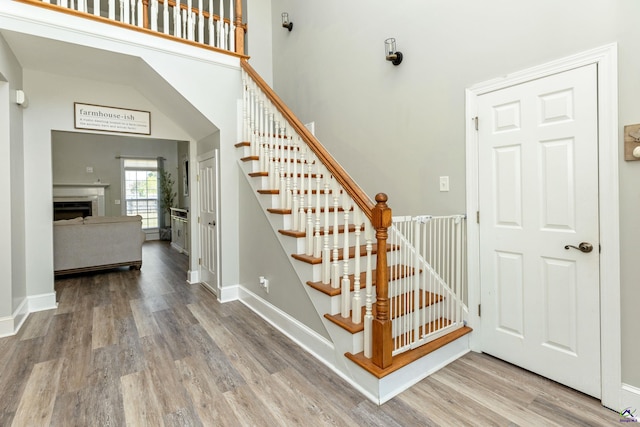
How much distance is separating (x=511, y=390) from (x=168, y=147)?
31.3 feet

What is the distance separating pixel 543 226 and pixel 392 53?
1872 millimetres

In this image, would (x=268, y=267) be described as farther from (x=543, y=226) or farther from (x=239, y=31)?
(x=239, y=31)

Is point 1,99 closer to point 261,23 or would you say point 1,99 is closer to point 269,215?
point 269,215

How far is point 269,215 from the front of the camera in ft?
9.70

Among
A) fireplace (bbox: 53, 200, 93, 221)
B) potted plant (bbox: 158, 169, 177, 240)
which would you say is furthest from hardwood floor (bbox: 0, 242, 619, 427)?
potted plant (bbox: 158, 169, 177, 240)

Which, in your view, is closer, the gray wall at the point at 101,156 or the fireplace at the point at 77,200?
the fireplace at the point at 77,200

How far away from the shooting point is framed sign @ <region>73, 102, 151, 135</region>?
3.58 m

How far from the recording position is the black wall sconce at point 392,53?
276 cm

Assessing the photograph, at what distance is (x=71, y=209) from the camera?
7621mm

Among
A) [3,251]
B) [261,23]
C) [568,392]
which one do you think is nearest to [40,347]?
[3,251]

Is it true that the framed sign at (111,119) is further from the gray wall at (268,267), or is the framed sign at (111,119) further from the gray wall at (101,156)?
the gray wall at (101,156)

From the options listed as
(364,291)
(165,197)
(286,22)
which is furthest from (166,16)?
(165,197)

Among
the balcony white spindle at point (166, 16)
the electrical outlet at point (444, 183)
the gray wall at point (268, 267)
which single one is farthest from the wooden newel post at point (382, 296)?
the balcony white spindle at point (166, 16)

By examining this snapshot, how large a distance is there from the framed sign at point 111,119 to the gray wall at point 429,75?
208 cm
